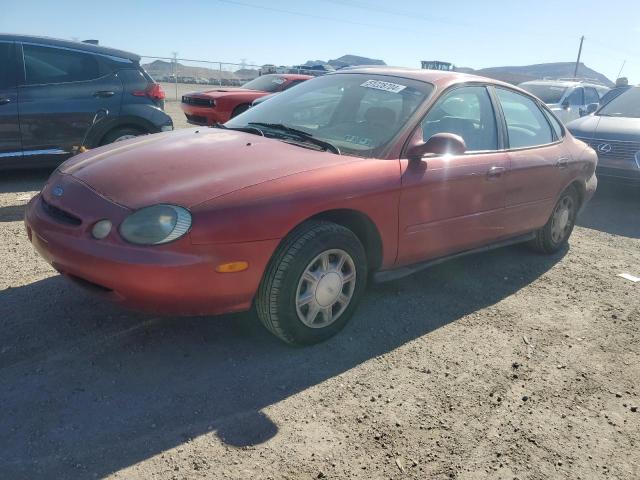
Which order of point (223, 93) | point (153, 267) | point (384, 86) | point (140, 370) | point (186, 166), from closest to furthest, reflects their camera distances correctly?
point (153, 267), point (140, 370), point (186, 166), point (384, 86), point (223, 93)

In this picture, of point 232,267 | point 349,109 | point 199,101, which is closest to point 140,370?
point 232,267

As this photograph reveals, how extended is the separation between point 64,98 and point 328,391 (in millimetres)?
5250

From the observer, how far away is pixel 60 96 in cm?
646

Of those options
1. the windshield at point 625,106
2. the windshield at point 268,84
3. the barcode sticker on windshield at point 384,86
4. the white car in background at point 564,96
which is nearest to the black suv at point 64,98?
the barcode sticker on windshield at point 384,86

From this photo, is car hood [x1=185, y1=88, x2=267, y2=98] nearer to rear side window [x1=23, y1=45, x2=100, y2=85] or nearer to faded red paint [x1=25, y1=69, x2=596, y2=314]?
rear side window [x1=23, y1=45, x2=100, y2=85]

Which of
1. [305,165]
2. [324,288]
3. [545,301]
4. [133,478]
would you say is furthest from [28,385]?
[545,301]

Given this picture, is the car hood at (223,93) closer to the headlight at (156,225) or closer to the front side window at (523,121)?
the front side window at (523,121)

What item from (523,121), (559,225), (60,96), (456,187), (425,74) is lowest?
(559,225)

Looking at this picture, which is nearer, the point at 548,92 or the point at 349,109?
the point at 349,109

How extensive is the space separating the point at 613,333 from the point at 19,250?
4561 mm

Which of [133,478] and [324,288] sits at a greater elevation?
[324,288]

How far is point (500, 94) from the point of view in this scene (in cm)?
457

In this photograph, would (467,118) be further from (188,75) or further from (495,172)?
(188,75)

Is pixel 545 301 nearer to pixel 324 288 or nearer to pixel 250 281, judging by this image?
pixel 324 288
